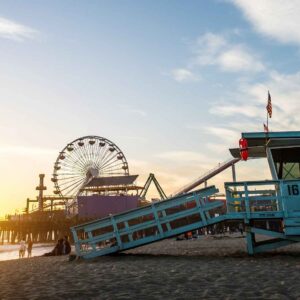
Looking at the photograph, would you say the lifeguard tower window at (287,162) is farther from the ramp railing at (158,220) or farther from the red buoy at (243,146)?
the ramp railing at (158,220)

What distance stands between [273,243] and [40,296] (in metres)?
8.82

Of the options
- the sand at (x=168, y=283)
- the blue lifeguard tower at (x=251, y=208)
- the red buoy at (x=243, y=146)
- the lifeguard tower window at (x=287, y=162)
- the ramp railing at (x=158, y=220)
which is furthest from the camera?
the red buoy at (x=243, y=146)

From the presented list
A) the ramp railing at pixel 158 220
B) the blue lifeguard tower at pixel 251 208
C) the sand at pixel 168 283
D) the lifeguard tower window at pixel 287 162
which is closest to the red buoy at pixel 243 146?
the blue lifeguard tower at pixel 251 208

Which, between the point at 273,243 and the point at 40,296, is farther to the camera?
the point at 273,243

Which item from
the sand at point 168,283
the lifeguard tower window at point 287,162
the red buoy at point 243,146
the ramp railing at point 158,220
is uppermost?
the red buoy at point 243,146

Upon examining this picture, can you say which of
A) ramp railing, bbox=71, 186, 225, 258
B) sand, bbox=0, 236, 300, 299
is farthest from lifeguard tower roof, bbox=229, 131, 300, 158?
sand, bbox=0, 236, 300, 299

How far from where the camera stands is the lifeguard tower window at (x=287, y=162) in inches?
548

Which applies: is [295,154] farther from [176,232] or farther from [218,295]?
[218,295]

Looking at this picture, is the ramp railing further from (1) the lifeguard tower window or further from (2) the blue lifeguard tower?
(1) the lifeguard tower window

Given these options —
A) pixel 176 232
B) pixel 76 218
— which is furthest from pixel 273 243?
pixel 76 218

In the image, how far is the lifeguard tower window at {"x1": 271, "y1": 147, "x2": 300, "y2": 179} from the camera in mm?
13930

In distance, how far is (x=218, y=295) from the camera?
6.23m

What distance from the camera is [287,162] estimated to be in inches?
557

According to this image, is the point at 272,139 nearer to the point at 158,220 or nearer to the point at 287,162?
the point at 287,162
